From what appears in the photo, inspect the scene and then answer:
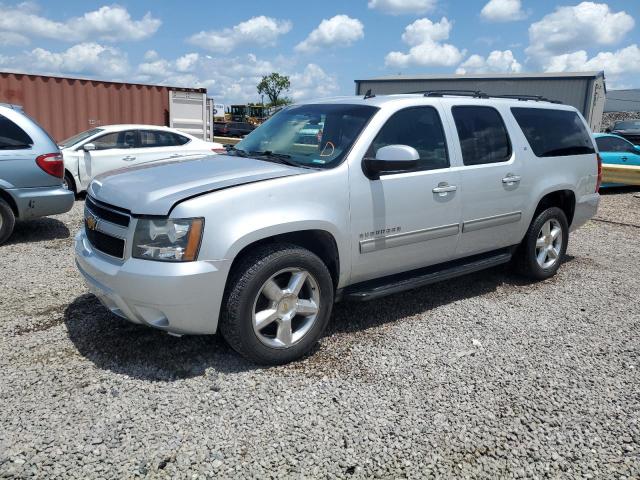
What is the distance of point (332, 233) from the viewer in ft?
12.2

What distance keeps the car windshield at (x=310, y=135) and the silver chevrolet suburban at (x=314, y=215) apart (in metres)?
0.02

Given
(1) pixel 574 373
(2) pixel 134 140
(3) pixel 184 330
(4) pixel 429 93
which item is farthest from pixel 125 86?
(1) pixel 574 373

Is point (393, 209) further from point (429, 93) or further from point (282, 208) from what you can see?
point (429, 93)

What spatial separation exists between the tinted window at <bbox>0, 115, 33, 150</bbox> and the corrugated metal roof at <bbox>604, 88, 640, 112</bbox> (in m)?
55.6

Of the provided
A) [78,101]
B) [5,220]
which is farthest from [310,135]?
[78,101]

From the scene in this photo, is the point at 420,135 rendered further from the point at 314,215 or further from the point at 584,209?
the point at 584,209

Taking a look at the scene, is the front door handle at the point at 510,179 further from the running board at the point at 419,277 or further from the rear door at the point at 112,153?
the rear door at the point at 112,153

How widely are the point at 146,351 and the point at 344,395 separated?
143cm

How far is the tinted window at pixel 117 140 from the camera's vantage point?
10.1m

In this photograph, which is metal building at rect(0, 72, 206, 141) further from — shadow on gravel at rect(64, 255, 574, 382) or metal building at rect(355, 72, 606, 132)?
metal building at rect(355, 72, 606, 132)

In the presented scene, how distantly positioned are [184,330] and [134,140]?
7873 millimetres

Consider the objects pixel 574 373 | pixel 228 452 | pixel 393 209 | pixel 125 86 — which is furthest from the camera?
pixel 125 86

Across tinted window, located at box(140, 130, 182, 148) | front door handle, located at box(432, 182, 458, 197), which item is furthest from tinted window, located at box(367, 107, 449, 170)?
tinted window, located at box(140, 130, 182, 148)

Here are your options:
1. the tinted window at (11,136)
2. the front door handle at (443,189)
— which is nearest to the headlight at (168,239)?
the front door handle at (443,189)
